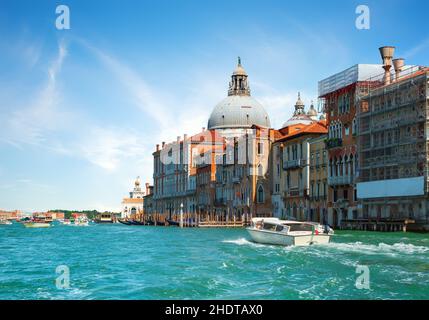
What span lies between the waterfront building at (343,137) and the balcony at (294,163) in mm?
4941

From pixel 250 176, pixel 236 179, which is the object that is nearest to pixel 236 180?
pixel 236 179

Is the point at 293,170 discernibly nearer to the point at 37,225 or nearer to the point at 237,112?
the point at 237,112

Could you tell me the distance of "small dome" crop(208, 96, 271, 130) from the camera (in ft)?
296

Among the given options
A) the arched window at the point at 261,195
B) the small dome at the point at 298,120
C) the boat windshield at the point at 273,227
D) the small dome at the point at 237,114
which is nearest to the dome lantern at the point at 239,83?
the small dome at the point at 237,114

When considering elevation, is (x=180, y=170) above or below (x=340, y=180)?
above

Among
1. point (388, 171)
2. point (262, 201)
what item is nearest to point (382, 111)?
point (388, 171)

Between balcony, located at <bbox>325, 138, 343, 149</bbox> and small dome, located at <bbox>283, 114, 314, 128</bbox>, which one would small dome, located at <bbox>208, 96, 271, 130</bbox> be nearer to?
small dome, located at <bbox>283, 114, 314, 128</bbox>

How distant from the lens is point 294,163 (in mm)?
60781

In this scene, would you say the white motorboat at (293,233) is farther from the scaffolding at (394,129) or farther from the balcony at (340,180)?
the balcony at (340,180)

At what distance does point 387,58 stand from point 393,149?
27.4ft

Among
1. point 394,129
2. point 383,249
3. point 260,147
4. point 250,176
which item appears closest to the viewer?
point 383,249

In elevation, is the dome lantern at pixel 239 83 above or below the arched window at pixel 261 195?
above

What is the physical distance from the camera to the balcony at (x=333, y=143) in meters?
52.5

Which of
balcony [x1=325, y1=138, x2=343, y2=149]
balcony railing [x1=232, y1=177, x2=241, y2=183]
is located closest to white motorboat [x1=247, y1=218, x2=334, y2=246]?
balcony [x1=325, y1=138, x2=343, y2=149]
